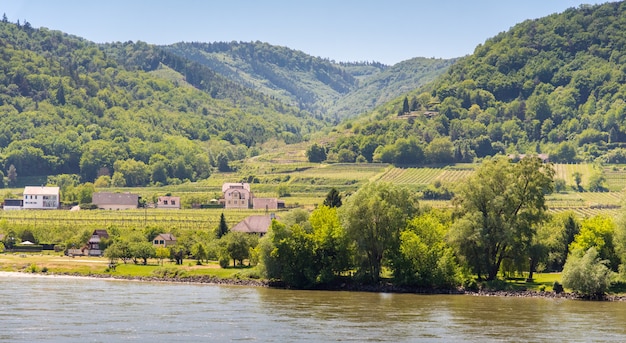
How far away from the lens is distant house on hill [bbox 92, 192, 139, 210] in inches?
6978

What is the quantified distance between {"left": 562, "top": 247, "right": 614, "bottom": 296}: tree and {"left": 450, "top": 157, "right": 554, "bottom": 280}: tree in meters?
7.04

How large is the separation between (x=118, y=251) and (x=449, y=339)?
5280 centimetres

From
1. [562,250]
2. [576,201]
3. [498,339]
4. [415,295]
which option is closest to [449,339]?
[498,339]

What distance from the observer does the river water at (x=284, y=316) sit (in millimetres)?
64625

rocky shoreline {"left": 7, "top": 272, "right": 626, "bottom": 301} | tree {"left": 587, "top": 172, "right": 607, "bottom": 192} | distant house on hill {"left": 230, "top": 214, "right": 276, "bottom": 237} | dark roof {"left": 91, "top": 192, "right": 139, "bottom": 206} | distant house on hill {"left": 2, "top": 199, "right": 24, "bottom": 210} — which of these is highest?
tree {"left": 587, "top": 172, "right": 607, "bottom": 192}

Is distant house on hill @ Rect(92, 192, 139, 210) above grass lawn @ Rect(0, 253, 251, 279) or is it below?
above

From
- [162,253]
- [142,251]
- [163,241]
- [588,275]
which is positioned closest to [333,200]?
[162,253]

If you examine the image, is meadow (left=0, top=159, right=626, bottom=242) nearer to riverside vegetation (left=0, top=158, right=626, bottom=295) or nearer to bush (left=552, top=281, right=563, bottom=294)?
riverside vegetation (left=0, top=158, right=626, bottom=295)

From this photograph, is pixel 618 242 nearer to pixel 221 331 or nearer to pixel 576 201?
pixel 221 331

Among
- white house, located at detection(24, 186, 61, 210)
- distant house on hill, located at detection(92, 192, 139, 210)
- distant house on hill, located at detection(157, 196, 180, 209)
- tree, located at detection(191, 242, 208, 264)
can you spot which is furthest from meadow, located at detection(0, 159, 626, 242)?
tree, located at detection(191, 242, 208, 264)

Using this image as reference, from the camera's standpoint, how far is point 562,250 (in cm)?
10056

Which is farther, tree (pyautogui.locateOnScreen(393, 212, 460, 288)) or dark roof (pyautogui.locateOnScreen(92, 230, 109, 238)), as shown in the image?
dark roof (pyautogui.locateOnScreen(92, 230, 109, 238))

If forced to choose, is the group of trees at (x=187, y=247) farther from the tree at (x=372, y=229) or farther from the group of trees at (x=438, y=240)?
the tree at (x=372, y=229)

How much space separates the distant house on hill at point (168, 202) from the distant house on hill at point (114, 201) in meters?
4.04
